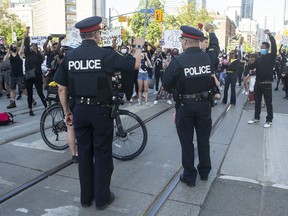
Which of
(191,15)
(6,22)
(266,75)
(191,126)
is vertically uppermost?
(191,15)

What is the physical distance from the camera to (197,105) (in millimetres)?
4359

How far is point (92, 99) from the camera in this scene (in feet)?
12.0

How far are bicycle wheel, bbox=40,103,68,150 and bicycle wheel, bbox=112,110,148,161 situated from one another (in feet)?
3.34

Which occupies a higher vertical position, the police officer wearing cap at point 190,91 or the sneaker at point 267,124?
the police officer wearing cap at point 190,91

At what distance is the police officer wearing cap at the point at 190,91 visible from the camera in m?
4.29

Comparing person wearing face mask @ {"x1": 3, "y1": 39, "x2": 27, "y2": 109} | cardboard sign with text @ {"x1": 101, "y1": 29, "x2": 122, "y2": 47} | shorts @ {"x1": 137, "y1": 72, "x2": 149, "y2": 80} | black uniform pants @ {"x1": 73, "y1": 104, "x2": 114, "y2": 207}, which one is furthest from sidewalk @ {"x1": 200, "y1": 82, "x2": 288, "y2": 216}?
person wearing face mask @ {"x1": 3, "y1": 39, "x2": 27, "y2": 109}

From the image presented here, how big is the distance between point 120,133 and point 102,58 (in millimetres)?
2102

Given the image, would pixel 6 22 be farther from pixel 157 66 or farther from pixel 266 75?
pixel 266 75

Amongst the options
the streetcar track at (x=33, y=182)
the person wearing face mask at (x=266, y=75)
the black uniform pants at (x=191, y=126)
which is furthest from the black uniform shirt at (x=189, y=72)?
the person wearing face mask at (x=266, y=75)

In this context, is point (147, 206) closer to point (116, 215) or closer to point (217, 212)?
point (116, 215)

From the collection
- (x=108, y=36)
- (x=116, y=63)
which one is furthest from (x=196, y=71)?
(x=108, y=36)

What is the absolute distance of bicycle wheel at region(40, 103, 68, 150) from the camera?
583 centimetres

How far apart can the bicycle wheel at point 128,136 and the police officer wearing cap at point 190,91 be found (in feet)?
3.65

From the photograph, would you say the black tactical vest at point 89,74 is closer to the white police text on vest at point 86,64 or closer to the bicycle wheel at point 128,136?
the white police text on vest at point 86,64
